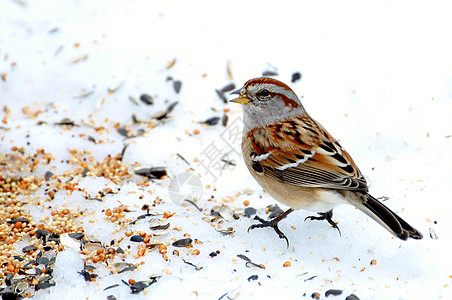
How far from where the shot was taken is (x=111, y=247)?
4.14 m

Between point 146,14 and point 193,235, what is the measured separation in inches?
120

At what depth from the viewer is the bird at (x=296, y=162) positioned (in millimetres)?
3793

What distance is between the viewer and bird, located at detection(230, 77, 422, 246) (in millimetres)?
A: 3793

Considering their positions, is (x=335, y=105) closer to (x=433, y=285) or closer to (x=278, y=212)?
(x=278, y=212)

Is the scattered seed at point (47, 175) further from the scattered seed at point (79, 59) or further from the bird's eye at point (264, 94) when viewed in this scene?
the bird's eye at point (264, 94)

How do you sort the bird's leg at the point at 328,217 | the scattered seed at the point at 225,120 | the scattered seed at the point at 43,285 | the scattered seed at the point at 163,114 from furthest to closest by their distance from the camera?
the scattered seed at the point at 163,114, the scattered seed at the point at 225,120, the bird's leg at the point at 328,217, the scattered seed at the point at 43,285

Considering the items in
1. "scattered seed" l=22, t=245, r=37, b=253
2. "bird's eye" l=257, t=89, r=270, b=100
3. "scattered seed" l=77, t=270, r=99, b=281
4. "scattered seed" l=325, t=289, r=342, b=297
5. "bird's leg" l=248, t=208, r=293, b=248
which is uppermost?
"bird's eye" l=257, t=89, r=270, b=100

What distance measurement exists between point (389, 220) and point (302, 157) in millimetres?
766

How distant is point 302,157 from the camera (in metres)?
4.10

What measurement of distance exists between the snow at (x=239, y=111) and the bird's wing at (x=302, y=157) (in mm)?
459

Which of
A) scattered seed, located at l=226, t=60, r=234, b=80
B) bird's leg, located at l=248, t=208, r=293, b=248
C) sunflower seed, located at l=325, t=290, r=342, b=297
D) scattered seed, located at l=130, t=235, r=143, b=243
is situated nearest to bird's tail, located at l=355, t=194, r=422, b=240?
sunflower seed, located at l=325, t=290, r=342, b=297

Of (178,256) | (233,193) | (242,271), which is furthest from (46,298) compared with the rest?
(233,193)

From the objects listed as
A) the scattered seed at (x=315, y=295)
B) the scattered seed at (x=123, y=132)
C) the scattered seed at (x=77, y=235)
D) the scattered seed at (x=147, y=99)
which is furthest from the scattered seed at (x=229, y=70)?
the scattered seed at (x=315, y=295)

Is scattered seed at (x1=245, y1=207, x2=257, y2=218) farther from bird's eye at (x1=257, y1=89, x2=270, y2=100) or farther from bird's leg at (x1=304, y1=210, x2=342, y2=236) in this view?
bird's eye at (x1=257, y1=89, x2=270, y2=100)
